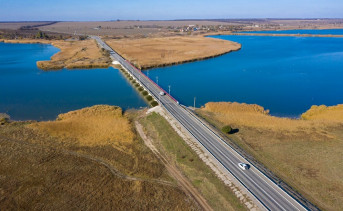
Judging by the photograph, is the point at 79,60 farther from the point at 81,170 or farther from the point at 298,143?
the point at 298,143

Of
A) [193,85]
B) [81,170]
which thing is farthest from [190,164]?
[193,85]

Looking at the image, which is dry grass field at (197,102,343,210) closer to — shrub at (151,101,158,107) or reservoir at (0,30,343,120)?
reservoir at (0,30,343,120)

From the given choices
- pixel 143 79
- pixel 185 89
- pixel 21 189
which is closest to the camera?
pixel 21 189

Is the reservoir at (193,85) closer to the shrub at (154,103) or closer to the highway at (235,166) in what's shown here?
the shrub at (154,103)

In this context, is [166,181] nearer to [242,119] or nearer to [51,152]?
[51,152]

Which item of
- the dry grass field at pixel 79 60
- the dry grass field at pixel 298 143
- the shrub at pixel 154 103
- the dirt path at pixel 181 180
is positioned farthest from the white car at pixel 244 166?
the dry grass field at pixel 79 60

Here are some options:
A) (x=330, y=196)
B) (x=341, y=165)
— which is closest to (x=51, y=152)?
(x=330, y=196)

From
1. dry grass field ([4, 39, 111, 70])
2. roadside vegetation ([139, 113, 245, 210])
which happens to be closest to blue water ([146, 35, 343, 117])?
roadside vegetation ([139, 113, 245, 210])
